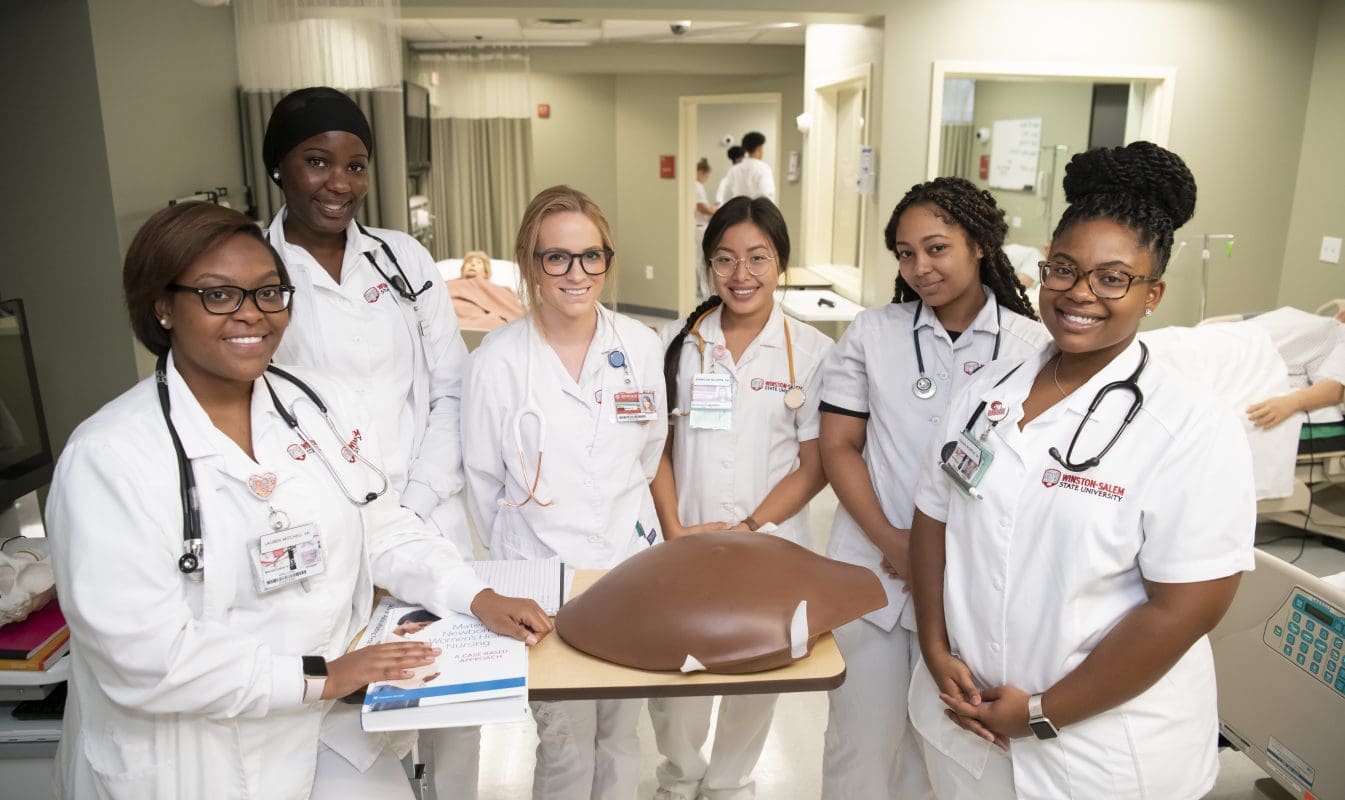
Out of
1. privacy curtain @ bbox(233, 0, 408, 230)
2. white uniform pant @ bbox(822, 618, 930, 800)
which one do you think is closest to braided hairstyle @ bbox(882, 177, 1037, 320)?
white uniform pant @ bbox(822, 618, 930, 800)

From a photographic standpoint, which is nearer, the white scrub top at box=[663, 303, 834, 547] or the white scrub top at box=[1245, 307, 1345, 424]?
the white scrub top at box=[663, 303, 834, 547]

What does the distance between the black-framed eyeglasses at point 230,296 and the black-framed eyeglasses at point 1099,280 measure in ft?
3.74

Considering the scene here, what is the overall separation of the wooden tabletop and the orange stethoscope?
78cm

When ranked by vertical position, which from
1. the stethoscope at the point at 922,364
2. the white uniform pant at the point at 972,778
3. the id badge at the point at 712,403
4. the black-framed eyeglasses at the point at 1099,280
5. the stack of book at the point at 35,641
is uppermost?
the black-framed eyeglasses at the point at 1099,280

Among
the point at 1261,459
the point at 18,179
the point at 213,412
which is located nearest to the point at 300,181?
the point at 213,412

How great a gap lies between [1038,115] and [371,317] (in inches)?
187

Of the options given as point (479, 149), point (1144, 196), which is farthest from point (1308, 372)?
point (479, 149)

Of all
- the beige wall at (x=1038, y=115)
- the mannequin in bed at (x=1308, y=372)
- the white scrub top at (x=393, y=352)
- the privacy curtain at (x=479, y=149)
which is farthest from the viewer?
the privacy curtain at (x=479, y=149)

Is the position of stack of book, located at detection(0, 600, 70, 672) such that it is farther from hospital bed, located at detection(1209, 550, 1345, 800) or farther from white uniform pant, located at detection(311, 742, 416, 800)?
hospital bed, located at detection(1209, 550, 1345, 800)

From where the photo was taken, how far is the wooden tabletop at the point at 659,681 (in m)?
1.30

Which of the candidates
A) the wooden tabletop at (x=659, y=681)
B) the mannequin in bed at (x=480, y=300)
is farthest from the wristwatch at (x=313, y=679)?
the mannequin in bed at (x=480, y=300)

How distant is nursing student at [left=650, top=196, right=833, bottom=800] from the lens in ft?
6.64

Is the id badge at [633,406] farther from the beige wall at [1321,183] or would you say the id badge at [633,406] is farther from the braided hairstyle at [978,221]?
the beige wall at [1321,183]

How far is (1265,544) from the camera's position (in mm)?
3406
